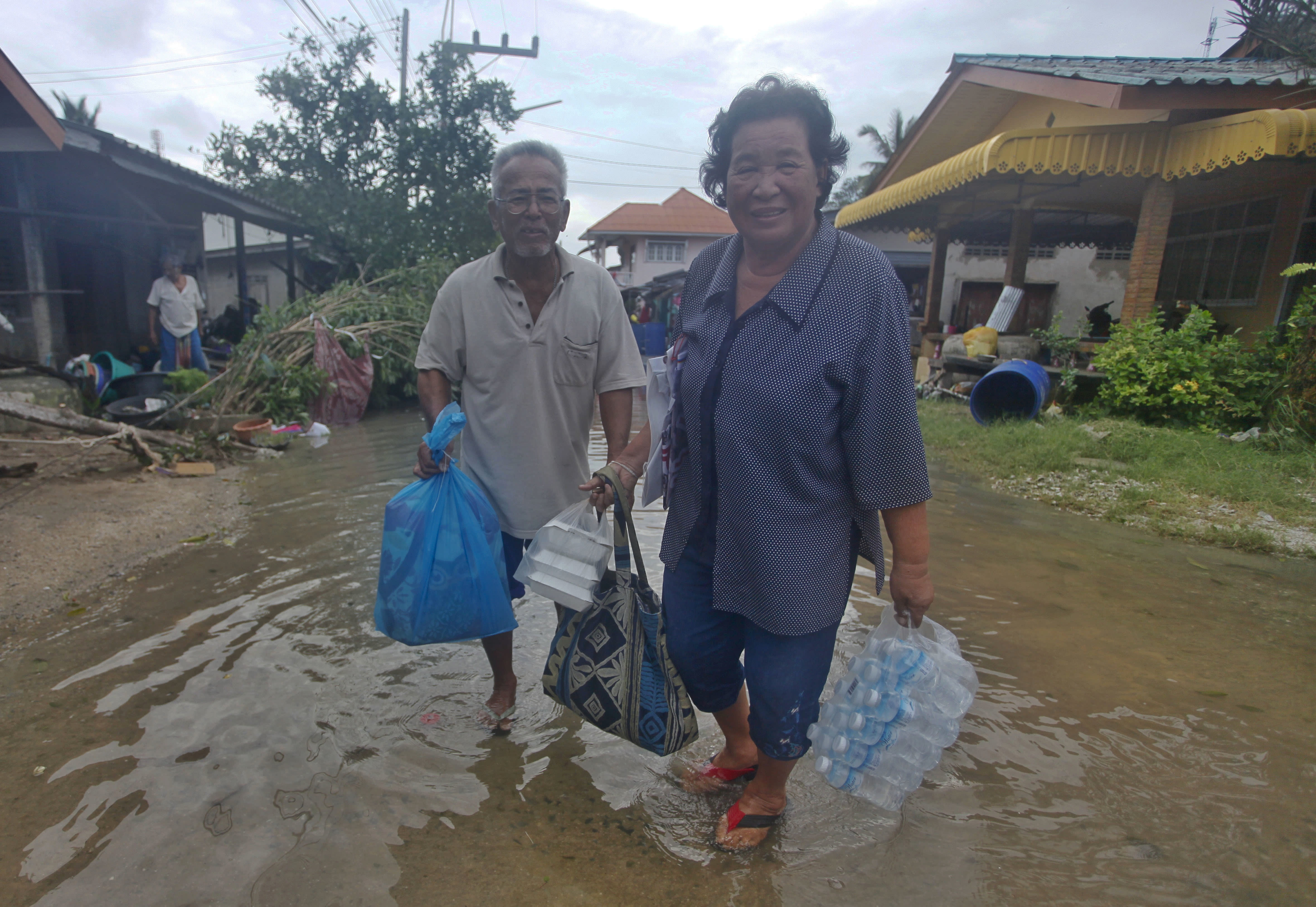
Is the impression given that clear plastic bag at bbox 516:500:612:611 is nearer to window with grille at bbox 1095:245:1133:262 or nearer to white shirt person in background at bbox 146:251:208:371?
white shirt person in background at bbox 146:251:208:371

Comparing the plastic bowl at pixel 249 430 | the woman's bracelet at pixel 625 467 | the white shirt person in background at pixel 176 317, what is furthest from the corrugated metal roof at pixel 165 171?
the woman's bracelet at pixel 625 467

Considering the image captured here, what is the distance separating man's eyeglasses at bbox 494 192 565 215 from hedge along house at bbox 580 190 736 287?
29353 millimetres

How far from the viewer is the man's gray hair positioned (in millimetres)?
2336

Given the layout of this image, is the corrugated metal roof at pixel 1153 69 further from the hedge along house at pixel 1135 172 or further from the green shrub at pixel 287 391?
the green shrub at pixel 287 391

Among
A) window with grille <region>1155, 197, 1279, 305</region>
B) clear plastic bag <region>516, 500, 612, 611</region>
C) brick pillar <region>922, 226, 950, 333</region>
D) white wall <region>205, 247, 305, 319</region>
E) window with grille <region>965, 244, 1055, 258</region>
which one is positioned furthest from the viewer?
white wall <region>205, 247, 305, 319</region>

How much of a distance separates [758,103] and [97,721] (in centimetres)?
284

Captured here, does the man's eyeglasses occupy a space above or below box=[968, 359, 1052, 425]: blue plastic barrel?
above

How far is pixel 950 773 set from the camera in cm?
239

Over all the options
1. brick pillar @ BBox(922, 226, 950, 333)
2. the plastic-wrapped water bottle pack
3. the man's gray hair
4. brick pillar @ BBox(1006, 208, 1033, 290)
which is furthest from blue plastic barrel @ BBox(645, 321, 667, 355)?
the plastic-wrapped water bottle pack

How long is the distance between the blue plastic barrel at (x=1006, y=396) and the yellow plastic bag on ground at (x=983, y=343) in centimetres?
78

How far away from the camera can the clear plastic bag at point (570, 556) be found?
Result: 2113 mm

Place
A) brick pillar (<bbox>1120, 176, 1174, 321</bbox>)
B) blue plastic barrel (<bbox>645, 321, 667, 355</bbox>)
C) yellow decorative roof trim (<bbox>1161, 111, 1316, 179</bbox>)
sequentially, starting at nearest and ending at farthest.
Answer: yellow decorative roof trim (<bbox>1161, 111, 1316, 179</bbox>), brick pillar (<bbox>1120, 176, 1174, 321</bbox>), blue plastic barrel (<bbox>645, 321, 667, 355</bbox>)

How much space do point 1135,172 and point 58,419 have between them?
9.76 metres

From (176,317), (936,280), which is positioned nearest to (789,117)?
(176,317)
